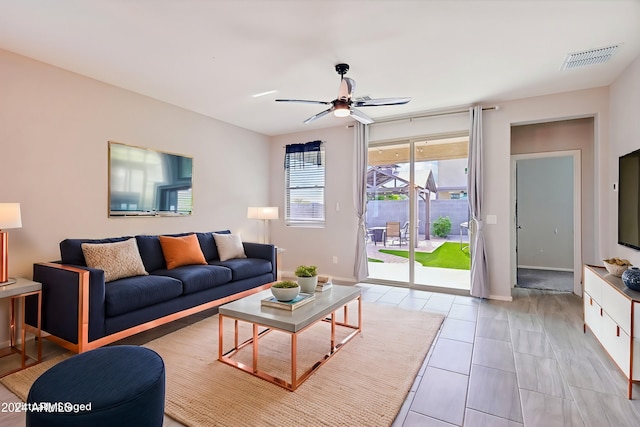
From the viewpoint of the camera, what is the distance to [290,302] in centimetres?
247

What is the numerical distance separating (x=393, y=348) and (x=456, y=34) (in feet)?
9.04

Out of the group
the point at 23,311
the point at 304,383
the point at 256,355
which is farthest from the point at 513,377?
the point at 23,311

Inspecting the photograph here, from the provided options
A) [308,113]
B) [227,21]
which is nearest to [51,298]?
[227,21]

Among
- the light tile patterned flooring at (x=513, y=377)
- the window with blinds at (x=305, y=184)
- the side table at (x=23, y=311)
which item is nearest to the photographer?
the light tile patterned flooring at (x=513, y=377)

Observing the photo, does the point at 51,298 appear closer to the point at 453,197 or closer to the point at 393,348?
the point at 393,348

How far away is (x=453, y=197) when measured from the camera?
4.71m

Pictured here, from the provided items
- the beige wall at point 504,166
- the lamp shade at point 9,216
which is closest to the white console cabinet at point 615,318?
the beige wall at point 504,166

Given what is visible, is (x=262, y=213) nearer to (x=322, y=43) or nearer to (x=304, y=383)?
(x=322, y=43)

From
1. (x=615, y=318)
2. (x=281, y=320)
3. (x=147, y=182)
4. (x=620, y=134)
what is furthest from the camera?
(x=147, y=182)

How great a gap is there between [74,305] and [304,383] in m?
1.91

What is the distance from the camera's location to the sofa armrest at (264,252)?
4445mm

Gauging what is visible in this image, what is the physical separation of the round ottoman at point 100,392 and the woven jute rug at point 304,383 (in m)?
0.52

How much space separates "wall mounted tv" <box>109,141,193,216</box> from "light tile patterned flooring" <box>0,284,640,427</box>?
1525mm

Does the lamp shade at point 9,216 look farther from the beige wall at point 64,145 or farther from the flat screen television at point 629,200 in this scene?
the flat screen television at point 629,200
